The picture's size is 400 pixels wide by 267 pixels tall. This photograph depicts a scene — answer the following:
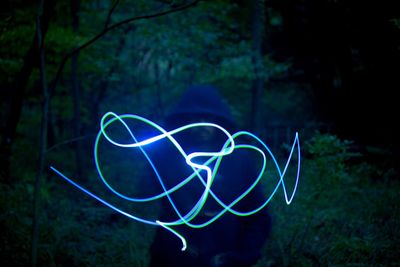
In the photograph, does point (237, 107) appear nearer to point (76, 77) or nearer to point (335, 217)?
point (76, 77)

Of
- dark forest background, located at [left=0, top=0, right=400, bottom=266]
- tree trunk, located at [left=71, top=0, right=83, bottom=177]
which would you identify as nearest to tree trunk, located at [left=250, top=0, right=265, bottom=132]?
dark forest background, located at [left=0, top=0, right=400, bottom=266]

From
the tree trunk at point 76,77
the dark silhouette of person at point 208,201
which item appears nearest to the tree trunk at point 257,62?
the tree trunk at point 76,77

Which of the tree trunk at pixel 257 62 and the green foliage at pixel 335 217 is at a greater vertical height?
the tree trunk at pixel 257 62

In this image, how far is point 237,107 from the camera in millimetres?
12250

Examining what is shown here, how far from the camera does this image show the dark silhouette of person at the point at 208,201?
9.09 feet

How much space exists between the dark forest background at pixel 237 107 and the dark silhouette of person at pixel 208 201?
790 mm

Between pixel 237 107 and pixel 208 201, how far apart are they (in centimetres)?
957

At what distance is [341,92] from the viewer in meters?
8.12

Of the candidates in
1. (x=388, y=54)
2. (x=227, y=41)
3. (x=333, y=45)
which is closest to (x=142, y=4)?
(x=227, y=41)

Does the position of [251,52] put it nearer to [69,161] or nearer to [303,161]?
[303,161]

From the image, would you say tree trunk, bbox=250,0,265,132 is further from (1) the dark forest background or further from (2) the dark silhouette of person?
(2) the dark silhouette of person

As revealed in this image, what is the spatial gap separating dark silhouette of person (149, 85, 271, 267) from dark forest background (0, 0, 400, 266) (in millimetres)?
790

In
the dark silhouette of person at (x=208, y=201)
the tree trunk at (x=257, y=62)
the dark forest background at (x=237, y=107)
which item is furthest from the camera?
the tree trunk at (x=257, y=62)

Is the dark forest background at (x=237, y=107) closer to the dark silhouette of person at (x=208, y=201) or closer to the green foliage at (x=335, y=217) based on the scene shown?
the green foliage at (x=335, y=217)
